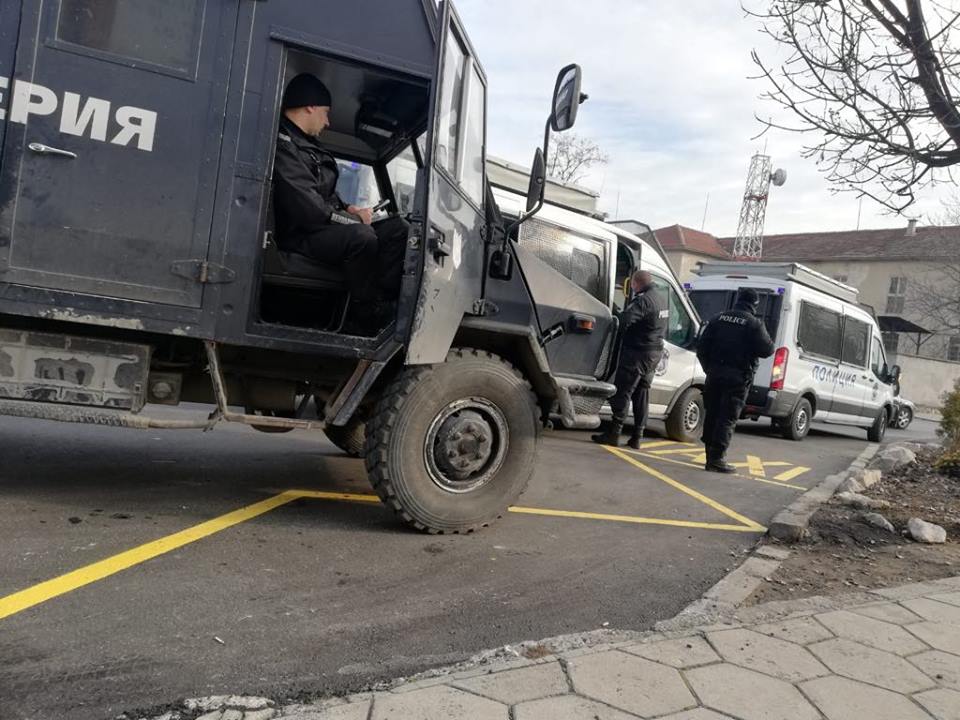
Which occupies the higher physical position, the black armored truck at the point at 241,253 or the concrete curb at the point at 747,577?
the black armored truck at the point at 241,253

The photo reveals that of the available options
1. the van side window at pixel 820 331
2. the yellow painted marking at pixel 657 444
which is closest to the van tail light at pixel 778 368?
the van side window at pixel 820 331

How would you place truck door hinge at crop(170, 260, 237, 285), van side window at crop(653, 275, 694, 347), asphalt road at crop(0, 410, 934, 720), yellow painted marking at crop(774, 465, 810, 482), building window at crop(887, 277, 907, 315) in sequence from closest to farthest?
asphalt road at crop(0, 410, 934, 720) → truck door hinge at crop(170, 260, 237, 285) → yellow painted marking at crop(774, 465, 810, 482) → van side window at crop(653, 275, 694, 347) → building window at crop(887, 277, 907, 315)

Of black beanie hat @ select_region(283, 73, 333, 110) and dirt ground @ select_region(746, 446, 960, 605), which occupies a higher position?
black beanie hat @ select_region(283, 73, 333, 110)

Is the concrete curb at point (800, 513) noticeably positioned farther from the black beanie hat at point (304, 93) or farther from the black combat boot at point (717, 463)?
the black beanie hat at point (304, 93)

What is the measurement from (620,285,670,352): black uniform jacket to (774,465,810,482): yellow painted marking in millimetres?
1883

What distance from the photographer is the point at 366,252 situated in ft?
12.1

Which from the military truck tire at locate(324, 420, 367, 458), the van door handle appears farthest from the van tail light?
the van door handle

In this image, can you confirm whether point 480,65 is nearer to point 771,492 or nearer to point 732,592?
point 732,592

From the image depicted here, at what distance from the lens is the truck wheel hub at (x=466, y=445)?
3852 millimetres

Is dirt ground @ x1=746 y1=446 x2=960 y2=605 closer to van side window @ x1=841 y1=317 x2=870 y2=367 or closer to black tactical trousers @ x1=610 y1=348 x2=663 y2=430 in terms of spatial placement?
black tactical trousers @ x1=610 y1=348 x2=663 y2=430

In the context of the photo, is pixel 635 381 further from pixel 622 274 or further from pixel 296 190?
pixel 296 190

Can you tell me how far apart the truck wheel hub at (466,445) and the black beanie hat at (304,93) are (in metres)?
1.82

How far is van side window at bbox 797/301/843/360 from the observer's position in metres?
11.1

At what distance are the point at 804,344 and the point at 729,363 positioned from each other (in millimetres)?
4908
